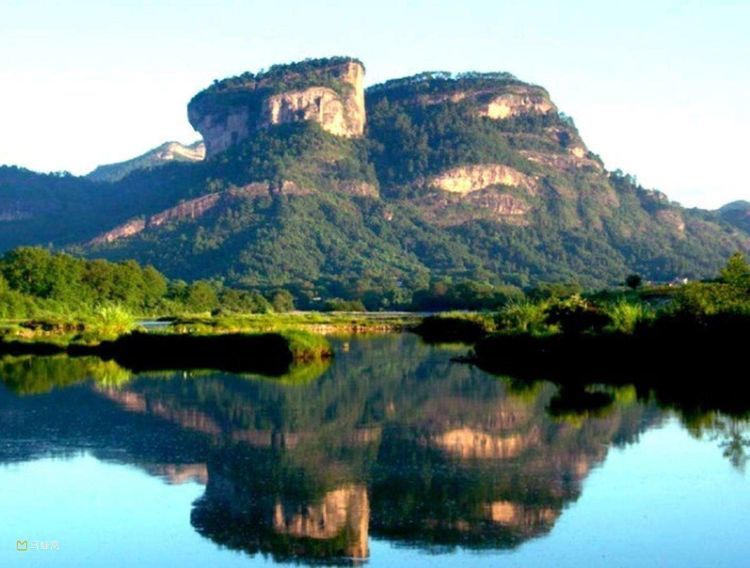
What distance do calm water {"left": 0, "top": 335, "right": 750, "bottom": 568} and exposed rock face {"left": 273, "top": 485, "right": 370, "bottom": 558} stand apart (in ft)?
0.18

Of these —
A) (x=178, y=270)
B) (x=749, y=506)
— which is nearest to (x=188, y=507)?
(x=749, y=506)

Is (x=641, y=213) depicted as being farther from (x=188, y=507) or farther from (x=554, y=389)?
(x=188, y=507)

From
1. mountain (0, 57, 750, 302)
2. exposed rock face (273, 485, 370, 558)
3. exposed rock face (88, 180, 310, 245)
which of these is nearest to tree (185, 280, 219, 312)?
mountain (0, 57, 750, 302)

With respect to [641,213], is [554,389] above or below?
below

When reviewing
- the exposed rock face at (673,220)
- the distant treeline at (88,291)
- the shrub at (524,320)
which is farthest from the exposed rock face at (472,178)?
the shrub at (524,320)

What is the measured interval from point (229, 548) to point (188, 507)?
301 cm

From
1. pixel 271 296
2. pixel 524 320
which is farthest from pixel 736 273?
pixel 271 296

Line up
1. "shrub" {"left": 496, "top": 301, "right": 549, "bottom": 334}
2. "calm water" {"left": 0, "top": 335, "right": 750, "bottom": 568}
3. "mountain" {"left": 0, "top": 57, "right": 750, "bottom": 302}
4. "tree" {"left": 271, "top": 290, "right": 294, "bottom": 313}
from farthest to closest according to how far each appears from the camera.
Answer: "mountain" {"left": 0, "top": 57, "right": 750, "bottom": 302} < "tree" {"left": 271, "top": 290, "right": 294, "bottom": 313} < "shrub" {"left": 496, "top": 301, "right": 549, "bottom": 334} < "calm water" {"left": 0, "top": 335, "right": 750, "bottom": 568}

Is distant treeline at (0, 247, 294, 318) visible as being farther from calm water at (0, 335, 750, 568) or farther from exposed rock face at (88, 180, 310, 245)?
exposed rock face at (88, 180, 310, 245)

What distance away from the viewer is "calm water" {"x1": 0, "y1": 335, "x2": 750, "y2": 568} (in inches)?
762

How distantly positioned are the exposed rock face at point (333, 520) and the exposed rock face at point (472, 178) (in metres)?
168

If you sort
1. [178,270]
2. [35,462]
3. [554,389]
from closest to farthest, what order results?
[35,462] < [554,389] < [178,270]

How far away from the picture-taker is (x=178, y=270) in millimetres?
151375

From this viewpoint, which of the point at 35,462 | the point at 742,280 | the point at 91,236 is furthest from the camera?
the point at 91,236
